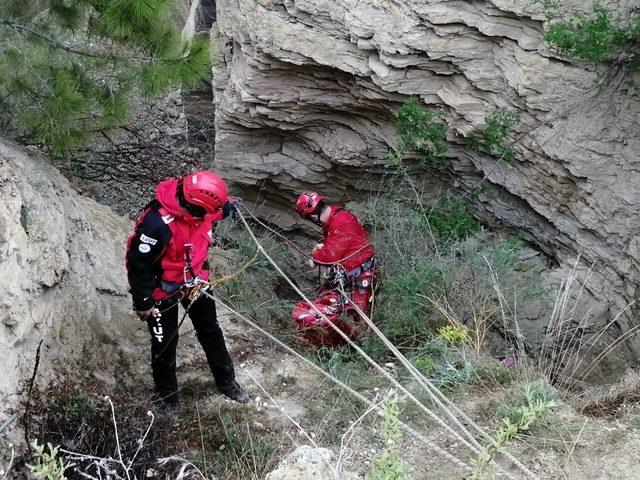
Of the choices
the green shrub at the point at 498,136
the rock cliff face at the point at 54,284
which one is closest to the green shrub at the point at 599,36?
the green shrub at the point at 498,136

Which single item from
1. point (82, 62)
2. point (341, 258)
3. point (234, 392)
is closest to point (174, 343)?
point (234, 392)

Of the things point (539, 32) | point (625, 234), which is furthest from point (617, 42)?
point (625, 234)

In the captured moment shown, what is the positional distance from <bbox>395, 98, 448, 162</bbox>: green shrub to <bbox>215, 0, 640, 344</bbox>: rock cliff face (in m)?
0.09

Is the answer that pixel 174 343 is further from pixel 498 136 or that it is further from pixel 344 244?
pixel 498 136

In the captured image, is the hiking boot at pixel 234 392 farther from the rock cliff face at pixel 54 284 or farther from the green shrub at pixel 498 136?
the green shrub at pixel 498 136

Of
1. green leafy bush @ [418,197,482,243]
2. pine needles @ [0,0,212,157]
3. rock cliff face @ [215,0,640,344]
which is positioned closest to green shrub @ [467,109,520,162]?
rock cliff face @ [215,0,640,344]

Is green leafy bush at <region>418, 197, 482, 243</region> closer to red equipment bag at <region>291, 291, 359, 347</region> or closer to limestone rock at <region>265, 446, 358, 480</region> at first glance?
red equipment bag at <region>291, 291, 359, 347</region>

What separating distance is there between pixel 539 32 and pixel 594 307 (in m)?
2.25

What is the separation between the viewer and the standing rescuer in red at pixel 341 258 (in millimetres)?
5695

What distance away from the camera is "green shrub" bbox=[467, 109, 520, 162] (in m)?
5.85

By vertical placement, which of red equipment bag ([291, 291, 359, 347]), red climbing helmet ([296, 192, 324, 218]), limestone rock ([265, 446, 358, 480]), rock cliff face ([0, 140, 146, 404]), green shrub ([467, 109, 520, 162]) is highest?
A: green shrub ([467, 109, 520, 162])

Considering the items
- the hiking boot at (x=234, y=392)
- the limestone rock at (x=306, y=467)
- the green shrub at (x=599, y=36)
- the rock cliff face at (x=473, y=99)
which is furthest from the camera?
the rock cliff face at (x=473, y=99)

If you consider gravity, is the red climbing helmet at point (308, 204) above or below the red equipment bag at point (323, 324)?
above

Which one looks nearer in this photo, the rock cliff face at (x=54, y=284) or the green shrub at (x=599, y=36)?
the rock cliff face at (x=54, y=284)
